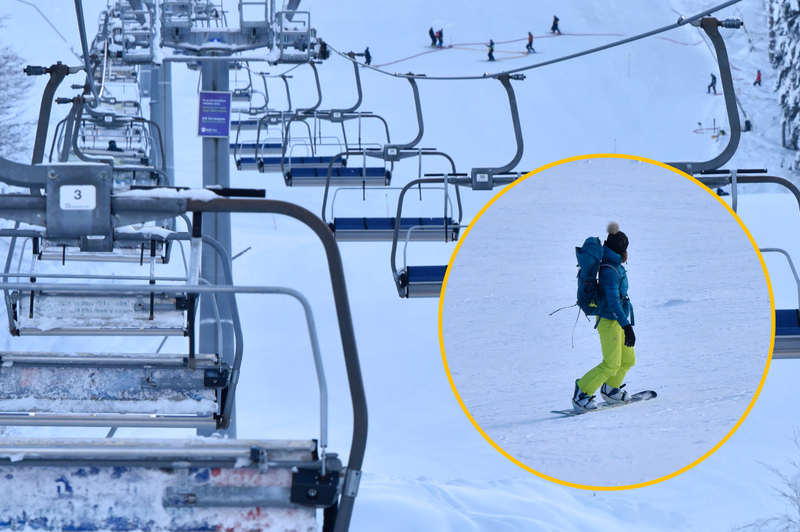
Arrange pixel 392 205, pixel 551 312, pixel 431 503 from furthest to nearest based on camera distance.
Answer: pixel 392 205 → pixel 431 503 → pixel 551 312

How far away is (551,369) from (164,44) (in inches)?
157

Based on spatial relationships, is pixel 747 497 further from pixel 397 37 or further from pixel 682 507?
pixel 397 37

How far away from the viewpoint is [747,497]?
12555mm

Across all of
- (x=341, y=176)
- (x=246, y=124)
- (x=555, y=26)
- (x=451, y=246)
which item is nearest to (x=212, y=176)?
(x=341, y=176)

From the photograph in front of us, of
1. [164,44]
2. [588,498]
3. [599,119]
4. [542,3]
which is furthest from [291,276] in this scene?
[542,3]

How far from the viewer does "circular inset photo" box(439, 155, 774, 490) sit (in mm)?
2693

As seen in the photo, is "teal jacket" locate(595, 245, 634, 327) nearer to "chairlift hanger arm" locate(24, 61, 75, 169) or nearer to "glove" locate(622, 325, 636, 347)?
"glove" locate(622, 325, 636, 347)

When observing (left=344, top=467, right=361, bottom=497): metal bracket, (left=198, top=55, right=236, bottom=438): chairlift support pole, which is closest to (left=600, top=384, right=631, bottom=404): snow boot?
(left=344, top=467, right=361, bottom=497): metal bracket

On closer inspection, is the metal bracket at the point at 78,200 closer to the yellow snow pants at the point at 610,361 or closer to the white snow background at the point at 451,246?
the white snow background at the point at 451,246

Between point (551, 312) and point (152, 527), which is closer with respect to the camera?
point (152, 527)

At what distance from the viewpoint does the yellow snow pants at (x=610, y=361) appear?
2.92 meters

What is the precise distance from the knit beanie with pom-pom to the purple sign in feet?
15.9

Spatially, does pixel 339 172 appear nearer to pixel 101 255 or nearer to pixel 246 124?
pixel 101 255

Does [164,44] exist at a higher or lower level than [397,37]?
lower
